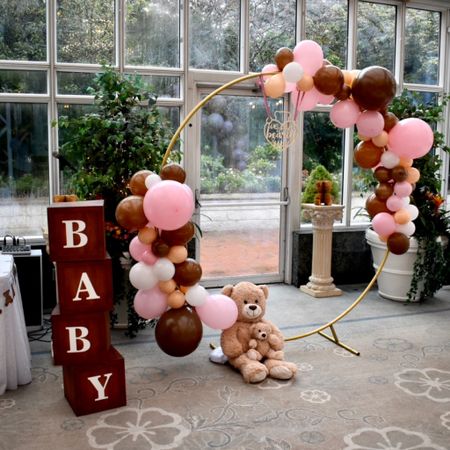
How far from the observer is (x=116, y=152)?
438cm

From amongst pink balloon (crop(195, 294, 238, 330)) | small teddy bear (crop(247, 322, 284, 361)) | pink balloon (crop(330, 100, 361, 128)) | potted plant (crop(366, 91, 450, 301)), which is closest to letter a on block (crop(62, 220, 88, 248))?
pink balloon (crop(195, 294, 238, 330))

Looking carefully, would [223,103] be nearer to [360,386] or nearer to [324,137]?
[324,137]

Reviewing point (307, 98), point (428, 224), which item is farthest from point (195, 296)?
point (428, 224)

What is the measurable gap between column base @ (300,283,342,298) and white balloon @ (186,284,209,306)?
2.43m

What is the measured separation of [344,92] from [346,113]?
134 mm

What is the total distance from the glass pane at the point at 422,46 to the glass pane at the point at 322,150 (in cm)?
109

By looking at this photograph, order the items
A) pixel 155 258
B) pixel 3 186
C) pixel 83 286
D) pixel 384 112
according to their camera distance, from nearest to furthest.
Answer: pixel 83 286 < pixel 155 258 < pixel 384 112 < pixel 3 186

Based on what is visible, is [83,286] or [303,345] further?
[303,345]

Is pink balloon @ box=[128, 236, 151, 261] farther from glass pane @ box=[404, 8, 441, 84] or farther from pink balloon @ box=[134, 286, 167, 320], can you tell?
glass pane @ box=[404, 8, 441, 84]

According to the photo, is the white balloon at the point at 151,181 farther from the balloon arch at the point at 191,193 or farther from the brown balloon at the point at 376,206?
the brown balloon at the point at 376,206

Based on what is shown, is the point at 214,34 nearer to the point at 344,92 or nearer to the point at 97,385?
the point at 344,92

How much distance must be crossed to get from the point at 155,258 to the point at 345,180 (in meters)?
3.35

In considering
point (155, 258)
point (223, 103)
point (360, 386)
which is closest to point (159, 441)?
point (155, 258)

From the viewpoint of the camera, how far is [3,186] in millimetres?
5004
